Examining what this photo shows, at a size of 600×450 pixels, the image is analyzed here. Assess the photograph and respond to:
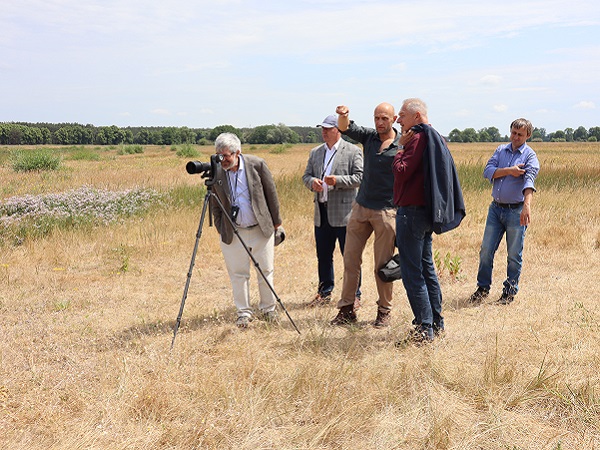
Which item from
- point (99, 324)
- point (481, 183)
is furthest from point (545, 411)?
point (481, 183)

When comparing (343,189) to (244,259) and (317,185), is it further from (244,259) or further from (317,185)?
(244,259)

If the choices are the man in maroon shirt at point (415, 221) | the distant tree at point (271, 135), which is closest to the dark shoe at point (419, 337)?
the man in maroon shirt at point (415, 221)

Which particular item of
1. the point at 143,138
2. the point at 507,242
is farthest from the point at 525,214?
the point at 143,138

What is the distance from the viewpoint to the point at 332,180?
198 inches

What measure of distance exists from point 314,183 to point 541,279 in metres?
3.20

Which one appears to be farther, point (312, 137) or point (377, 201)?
point (312, 137)

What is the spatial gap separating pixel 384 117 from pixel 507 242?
2.04 metres

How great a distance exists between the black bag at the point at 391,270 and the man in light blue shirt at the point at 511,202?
1566 millimetres

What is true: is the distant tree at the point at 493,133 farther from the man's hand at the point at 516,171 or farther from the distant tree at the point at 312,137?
the man's hand at the point at 516,171

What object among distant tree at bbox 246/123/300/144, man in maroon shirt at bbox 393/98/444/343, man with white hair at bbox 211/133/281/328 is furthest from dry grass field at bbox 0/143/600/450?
distant tree at bbox 246/123/300/144

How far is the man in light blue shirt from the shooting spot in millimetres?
5172

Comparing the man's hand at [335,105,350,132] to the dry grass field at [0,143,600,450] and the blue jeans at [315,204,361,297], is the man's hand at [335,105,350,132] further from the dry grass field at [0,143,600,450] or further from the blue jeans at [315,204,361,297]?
the dry grass field at [0,143,600,450]

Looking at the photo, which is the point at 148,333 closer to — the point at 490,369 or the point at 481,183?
the point at 490,369

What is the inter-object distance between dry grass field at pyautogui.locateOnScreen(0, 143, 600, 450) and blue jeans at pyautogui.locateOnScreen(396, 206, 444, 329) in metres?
0.33
